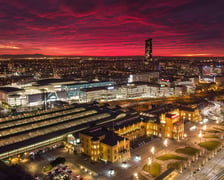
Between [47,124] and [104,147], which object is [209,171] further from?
[47,124]

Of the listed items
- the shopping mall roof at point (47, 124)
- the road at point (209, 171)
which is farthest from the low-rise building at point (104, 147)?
the road at point (209, 171)

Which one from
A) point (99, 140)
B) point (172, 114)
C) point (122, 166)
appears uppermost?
point (172, 114)

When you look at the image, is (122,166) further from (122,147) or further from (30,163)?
(30,163)

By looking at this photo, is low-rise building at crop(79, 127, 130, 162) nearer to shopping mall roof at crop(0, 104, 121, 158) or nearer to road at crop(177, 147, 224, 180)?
shopping mall roof at crop(0, 104, 121, 158)

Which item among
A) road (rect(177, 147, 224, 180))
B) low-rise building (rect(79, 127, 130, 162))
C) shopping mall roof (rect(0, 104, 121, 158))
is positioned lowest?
road (rect(177, 147, 224, 180))

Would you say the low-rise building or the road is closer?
the road

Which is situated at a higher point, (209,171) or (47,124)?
(47,124)

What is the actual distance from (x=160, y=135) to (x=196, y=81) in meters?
88.2

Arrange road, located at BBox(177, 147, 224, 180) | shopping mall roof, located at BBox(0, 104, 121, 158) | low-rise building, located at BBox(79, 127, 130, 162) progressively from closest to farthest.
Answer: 1. road, located at BBox(177, 147, 224, 180)
2. low-rise building, located at BBox(79, 127, 130, 162)
3. shopping mall roof, located at BBox(0, 104, 121, 158)

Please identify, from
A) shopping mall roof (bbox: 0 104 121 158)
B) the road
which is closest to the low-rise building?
shopping mall roof (bbox: 0 104 121 158)

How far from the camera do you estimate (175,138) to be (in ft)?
145

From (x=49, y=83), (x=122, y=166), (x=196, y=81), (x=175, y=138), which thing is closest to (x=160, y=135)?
(x=175, y=138)

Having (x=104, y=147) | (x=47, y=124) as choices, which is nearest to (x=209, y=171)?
(x=104, y=147)

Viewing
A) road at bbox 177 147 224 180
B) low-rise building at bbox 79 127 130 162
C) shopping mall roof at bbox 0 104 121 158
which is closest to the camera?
road at bbox 177 147 224 180
